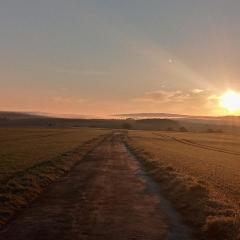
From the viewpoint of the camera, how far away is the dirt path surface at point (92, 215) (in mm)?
15514

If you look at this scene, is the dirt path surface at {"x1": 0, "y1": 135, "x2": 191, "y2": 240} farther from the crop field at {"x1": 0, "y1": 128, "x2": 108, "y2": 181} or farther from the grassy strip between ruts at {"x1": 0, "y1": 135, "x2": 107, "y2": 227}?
the crop field at {"x1": 0, "y1": 128, "x2": 108, "y2": 181}

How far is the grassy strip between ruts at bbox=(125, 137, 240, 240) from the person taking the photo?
15531 millimetres

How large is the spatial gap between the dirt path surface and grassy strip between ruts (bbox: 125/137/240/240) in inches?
40.1

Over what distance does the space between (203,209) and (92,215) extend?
4420mm

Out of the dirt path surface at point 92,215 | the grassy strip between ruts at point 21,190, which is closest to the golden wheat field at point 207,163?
the dirt path surface at point 92,215

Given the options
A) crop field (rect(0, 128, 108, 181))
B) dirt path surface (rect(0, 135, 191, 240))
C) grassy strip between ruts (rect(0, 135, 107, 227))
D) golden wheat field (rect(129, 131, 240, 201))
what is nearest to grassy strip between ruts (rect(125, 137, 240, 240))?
dirt path surface (rect(0, 135, 191, 240))

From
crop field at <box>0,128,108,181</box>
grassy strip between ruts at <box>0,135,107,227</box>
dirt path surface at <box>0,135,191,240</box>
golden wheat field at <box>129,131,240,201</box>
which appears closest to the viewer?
dirt path surface at <box>0,135,191,240</box>

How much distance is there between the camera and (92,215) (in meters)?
18.3

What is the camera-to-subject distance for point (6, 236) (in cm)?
1523

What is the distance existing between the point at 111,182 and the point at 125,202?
7.82m

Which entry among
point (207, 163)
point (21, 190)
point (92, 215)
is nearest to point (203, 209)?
point (92, 215)

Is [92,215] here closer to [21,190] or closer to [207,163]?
[21,190]

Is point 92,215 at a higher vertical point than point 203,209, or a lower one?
lower

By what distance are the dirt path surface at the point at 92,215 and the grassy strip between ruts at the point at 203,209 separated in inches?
40.1
